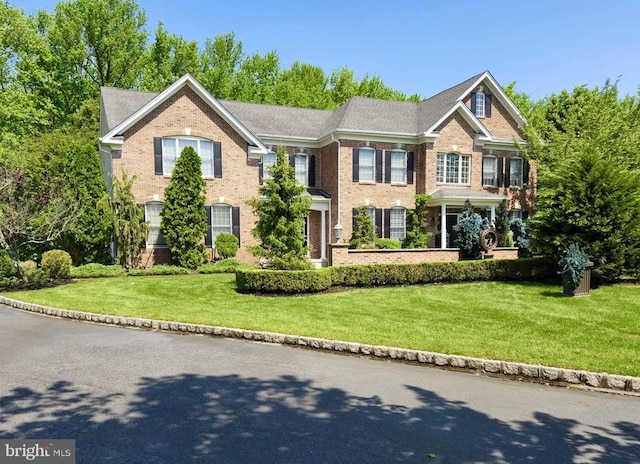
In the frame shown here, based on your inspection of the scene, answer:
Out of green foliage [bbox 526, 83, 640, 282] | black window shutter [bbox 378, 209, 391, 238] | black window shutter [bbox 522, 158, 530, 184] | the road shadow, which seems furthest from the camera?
black window shutter [bbox 522, 158, 530, 184]

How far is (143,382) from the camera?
6.47m

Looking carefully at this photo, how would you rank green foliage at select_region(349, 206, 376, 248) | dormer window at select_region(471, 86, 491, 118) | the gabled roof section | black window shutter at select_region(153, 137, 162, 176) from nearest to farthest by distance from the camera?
1. the gabled roof section
2. black window shutter at select_region(153, 137, 162, 176)
3. green foliage at select_region(349, 206, 376, 248)
4. dormer window at select_region(471, 86, 491, 118)

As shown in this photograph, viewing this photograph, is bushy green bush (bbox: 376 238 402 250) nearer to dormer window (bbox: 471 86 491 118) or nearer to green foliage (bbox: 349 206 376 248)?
green foliage (bbox: 349 206 376 248)

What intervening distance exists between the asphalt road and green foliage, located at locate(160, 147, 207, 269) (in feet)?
36.9

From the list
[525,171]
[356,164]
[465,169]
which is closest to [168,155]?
[356,164]

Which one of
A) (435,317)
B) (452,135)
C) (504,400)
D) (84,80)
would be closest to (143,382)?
(504,400)

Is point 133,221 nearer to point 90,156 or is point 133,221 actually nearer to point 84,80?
point 90,156

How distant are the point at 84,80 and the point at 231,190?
26086mm

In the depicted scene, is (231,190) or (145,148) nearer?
(145,148)

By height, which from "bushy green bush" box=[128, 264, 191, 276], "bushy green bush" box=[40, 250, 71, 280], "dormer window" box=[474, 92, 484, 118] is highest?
"dormer window" box=[474, 92, 484, 118]

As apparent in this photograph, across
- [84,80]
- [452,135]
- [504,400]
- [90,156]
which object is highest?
[84,80]

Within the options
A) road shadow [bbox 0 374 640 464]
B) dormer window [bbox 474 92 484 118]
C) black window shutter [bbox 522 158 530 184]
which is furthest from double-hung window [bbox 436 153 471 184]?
road shadow [bbox 0 374 640 464]

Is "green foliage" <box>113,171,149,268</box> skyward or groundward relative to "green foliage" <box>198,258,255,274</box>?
skyward

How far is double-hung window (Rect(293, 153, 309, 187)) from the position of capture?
2528 centimetres
